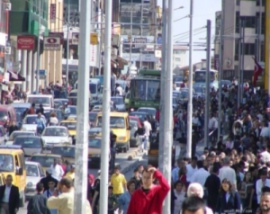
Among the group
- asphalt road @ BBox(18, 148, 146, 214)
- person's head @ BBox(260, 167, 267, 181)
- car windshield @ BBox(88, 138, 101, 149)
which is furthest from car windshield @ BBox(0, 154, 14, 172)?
car windshield @ BBox(88, 138, 101, 149)

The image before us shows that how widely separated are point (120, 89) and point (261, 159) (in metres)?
65.1

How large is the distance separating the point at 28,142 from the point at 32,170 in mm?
8771

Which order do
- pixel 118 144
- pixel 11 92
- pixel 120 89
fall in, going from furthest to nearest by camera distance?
pixel 120 89
pixel 11 92
pixel 118 144

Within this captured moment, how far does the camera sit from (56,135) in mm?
46781

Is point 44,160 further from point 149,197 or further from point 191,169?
point 149,197

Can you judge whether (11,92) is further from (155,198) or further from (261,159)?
(155,198)

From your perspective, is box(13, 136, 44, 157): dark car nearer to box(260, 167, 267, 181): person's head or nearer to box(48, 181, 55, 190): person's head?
box(48, 181, 55, 190): person's head

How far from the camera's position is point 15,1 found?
79812mm

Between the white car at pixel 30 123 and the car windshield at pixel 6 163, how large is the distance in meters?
19.2

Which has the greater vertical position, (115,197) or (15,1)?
(15,1)

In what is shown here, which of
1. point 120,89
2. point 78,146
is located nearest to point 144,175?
point 78,146

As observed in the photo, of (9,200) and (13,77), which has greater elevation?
(13,77)

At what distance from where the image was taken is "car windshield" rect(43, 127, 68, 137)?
46906mm

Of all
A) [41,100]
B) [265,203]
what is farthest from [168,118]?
[41,100]
